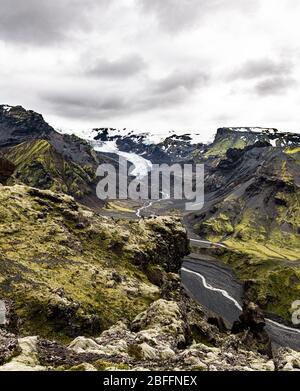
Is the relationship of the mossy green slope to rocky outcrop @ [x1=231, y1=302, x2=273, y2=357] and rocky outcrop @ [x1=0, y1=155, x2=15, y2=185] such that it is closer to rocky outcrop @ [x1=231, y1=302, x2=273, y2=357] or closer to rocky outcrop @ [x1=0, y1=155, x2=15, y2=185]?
rocky outcrop @ [x1=0, y1=155, x2=15, y2=185]

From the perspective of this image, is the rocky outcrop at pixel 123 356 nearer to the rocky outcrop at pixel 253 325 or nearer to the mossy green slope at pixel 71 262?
the mossy green slope at pixel 71 262

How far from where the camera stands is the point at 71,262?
74562 mm

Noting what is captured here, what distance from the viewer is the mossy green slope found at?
58000 mm

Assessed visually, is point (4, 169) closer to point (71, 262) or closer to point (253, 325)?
point (71, 262)

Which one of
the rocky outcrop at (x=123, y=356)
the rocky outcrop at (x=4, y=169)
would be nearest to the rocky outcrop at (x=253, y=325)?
the rocky outcrop at (x=4, y=169)

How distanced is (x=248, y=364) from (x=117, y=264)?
161 feet

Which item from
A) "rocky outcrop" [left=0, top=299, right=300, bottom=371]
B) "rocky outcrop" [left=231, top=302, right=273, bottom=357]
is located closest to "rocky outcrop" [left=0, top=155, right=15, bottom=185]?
"rocky outcrop" [left=231, top=302, right=273, bottom=357]

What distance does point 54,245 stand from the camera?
253ft

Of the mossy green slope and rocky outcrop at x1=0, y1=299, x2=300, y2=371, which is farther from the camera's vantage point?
the mossy green slope

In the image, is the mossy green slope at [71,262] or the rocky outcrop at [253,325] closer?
the mossy green slope at [71,262]

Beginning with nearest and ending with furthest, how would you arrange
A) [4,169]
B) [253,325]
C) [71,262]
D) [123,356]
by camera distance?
[123,356]
[71,262]
[4,169]
[253,325]

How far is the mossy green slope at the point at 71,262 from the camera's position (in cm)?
5800

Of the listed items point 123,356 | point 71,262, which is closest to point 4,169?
point 71,262
